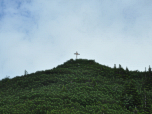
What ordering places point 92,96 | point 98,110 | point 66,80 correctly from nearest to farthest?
1. point 98,110
2. point 92,96
3. point 66,80

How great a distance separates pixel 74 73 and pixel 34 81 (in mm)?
12765

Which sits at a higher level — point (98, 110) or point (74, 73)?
point (74, 73)

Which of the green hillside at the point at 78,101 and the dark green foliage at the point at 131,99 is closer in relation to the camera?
the green hillside at the point at 78,101

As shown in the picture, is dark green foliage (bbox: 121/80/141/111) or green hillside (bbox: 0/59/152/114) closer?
green hillside (bbox: 0/59/152/114)

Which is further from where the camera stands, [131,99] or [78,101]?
[131,99]

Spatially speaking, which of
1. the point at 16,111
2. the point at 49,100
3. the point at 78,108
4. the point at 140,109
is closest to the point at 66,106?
the point at 78,108

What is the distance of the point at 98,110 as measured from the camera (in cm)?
2383

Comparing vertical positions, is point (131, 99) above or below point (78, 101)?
above

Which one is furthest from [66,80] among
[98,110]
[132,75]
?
[132,75]

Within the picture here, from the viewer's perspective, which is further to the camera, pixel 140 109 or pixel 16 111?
pixel 140 109

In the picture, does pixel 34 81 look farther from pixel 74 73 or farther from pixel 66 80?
pixel 74 73

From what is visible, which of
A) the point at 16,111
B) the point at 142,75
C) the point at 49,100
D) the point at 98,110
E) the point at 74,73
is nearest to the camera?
the point at 16,111

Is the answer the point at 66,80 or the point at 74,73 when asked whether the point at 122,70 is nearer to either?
the point at 74,73

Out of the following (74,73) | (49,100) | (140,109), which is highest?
(74,73)
